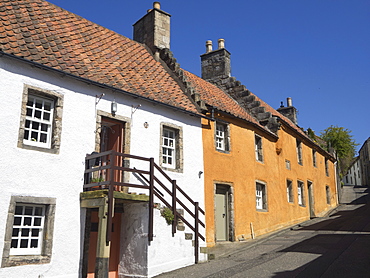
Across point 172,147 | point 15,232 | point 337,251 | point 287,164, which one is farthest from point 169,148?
point 287,164

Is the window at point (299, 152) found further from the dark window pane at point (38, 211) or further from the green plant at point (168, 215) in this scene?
the dark window pane at point (38, 211)

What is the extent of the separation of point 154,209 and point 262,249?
15.3 feet

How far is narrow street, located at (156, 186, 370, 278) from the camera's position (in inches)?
359

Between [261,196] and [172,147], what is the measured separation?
20.5 ft

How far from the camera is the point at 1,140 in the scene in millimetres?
8477

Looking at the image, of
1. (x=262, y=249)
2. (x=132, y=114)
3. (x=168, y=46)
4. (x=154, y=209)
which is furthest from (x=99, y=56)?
(x=262, y=249)

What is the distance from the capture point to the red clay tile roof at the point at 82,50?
1006 cm

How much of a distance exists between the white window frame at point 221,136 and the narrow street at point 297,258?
Result: 12.8 feet

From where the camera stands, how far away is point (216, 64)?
68.2ft

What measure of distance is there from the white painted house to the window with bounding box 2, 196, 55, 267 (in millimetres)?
23

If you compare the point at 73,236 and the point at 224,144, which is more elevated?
the point at 224,144

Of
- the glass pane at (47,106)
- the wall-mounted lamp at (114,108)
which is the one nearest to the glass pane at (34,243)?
the glass pane at (47,106)

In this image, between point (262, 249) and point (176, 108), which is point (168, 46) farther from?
point (262, 249)

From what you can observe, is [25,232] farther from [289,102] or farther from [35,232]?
[289,102]
